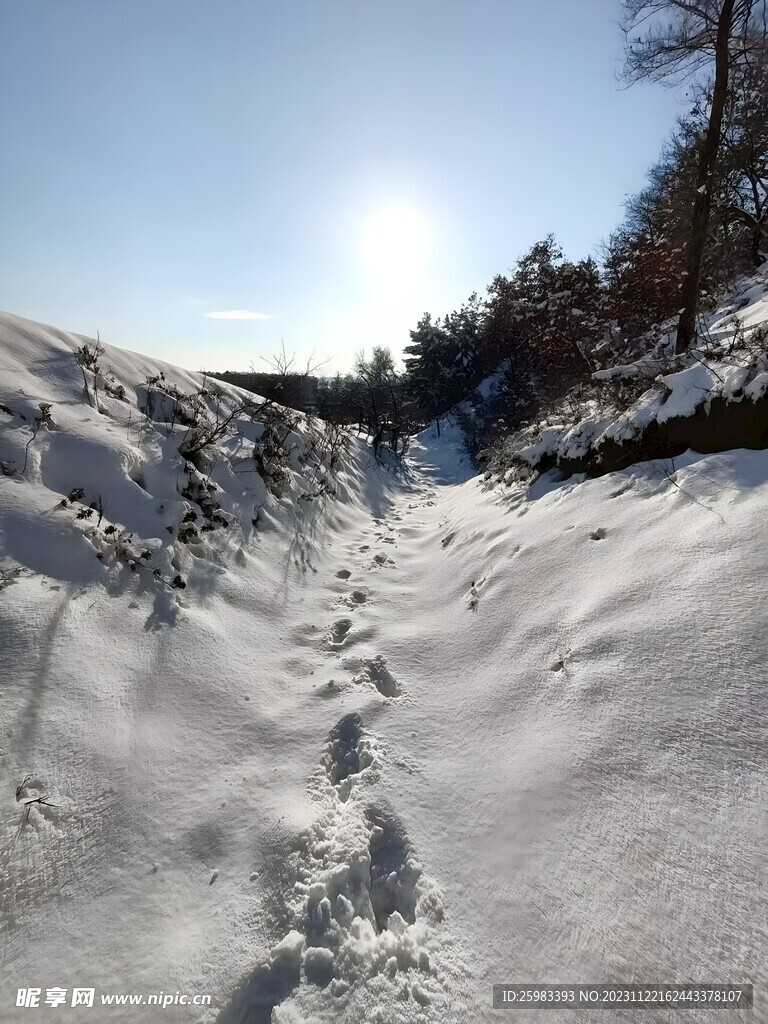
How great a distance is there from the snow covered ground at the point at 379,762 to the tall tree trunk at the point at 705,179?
3227 mm

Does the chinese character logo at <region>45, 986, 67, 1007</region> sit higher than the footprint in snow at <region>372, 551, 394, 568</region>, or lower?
lower

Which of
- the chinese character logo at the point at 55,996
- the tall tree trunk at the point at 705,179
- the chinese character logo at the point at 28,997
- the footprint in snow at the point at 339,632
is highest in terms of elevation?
the tall tree trunk at the point at 705,179

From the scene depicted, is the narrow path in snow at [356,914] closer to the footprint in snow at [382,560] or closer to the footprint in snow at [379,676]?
the footprint in snow at [379,676]

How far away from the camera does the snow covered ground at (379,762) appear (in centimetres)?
141

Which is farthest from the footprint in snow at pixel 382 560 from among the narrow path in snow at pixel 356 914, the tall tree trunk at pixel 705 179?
the tall tree trunk at pixel 705 179

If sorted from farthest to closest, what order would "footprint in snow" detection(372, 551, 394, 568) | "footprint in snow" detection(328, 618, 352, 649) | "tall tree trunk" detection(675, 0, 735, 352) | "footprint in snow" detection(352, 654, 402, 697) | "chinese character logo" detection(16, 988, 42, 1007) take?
"footprint in snow" detection(372, 551, 394, 568) → "tall tree trunk" detection(675, 0, 735, 352) → "footprint in snow" detection(328, 618, 352, 649) → "footprint in snow" detection(352, 654, 402, 697) → "chinese character logo" detection(16, 988, 42, 1007)

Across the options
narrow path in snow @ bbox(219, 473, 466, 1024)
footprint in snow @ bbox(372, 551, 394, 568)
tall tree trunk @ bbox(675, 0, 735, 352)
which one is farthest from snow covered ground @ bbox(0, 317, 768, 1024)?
tall tree trunk @ bbox(675, 0, 735, 352)

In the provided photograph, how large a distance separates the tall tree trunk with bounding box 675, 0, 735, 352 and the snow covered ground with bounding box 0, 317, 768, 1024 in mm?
3227

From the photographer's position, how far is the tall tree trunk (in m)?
4.90

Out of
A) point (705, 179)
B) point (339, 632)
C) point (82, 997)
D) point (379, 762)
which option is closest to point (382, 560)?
point (339, 632)

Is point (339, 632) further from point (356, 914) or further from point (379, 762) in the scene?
point (356, 914)

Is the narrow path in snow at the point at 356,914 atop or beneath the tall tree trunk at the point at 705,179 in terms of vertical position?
beneath

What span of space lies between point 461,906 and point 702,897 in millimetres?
794

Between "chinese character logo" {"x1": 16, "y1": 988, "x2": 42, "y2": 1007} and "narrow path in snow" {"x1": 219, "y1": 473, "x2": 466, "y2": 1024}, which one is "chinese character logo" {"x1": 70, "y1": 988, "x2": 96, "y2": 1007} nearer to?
"chinese character logo" {"x1": 16, "y1": 988, "x2": 42, "y2": 1007}
